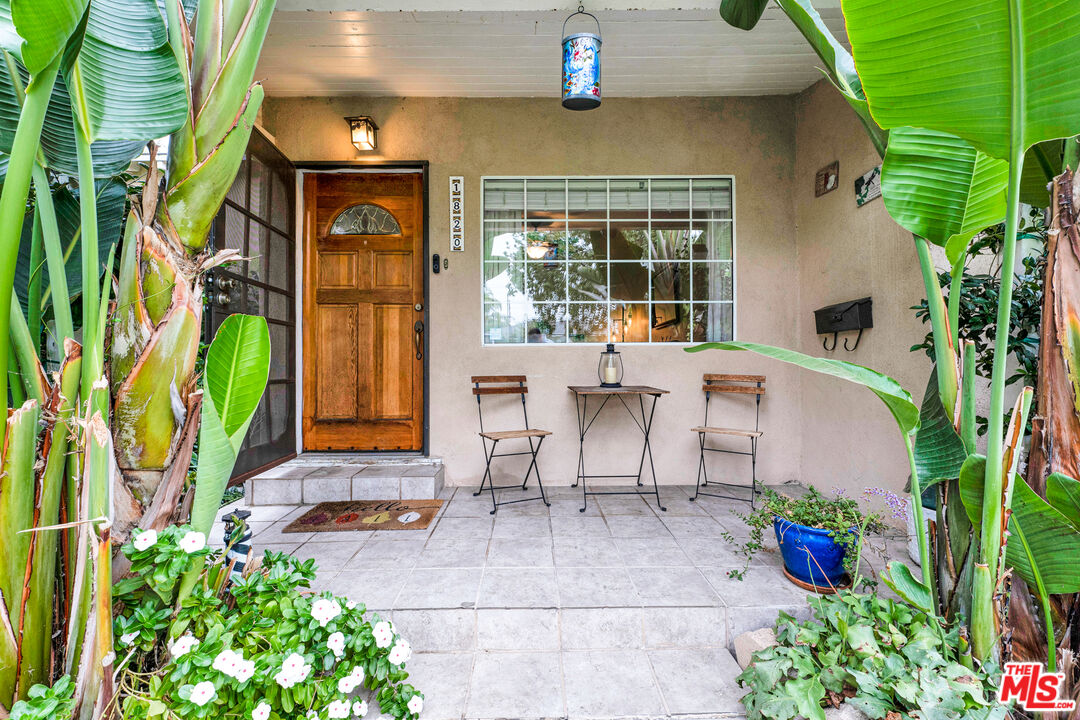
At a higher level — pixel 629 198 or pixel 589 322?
pixel 629 198

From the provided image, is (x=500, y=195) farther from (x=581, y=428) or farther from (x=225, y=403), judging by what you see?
(x=225, y=403)

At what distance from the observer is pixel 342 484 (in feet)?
9.67

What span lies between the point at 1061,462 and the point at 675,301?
260cm

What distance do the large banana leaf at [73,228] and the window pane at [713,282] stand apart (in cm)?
324

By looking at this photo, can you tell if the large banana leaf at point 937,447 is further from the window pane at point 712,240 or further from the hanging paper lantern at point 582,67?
the window pane at point 712,240

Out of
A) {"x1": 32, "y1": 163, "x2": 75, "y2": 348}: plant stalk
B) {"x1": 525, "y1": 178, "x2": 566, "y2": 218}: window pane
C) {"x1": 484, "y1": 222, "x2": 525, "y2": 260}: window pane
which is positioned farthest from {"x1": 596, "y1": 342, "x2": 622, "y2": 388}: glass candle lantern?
{"x1": 32, "y1": 163, "x2": 75, "y2": 348}: plant stalk

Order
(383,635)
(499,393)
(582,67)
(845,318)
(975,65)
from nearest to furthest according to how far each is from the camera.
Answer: (975,65)
(383,635)
(582,67)
(845,318)
(499,393)

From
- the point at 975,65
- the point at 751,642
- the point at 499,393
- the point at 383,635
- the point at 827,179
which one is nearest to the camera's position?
the point at 975,65

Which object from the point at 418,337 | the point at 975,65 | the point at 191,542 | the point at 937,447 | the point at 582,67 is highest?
the point at 582,67

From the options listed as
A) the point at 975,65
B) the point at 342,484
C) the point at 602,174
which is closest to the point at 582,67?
the point at 602,174

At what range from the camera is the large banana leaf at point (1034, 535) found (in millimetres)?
907

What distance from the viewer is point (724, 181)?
11.5 ft

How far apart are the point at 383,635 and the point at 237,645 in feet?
1.13

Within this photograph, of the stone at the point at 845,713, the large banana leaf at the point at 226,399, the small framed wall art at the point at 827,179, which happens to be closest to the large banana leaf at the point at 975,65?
the stone at the point at 845,713
